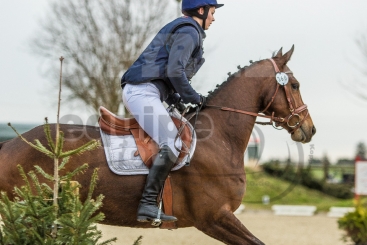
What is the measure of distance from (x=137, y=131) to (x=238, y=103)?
1109 mm

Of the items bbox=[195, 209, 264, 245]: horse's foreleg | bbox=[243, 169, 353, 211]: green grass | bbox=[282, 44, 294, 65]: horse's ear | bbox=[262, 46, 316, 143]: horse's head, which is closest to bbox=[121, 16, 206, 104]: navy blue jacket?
bbox=[262, 46, 316, 143]: horse's head

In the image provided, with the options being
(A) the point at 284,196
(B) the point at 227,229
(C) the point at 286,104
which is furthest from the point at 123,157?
(A) the point at 284,196

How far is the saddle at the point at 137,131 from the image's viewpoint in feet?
17.8

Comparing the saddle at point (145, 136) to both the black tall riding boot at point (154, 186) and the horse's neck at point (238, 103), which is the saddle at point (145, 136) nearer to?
the black tall riding boot at point (154, 186)

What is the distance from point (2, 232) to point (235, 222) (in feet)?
7.59

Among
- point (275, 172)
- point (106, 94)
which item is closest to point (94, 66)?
point (106, 94)

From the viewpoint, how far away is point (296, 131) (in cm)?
597

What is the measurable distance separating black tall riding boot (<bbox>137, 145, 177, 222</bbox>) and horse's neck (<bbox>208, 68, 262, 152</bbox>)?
809 millimetres

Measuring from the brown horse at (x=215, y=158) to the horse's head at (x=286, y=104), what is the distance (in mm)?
10

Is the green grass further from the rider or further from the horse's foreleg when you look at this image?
the rider

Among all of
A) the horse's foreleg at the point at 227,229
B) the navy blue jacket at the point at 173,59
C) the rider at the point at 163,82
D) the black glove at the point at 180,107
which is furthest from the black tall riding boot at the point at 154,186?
the black glove at the point at 180,107

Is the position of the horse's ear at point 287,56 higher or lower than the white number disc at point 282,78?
higher

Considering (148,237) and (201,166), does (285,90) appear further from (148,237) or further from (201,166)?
(148,237)

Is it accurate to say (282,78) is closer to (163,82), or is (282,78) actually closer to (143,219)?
(163,82)
